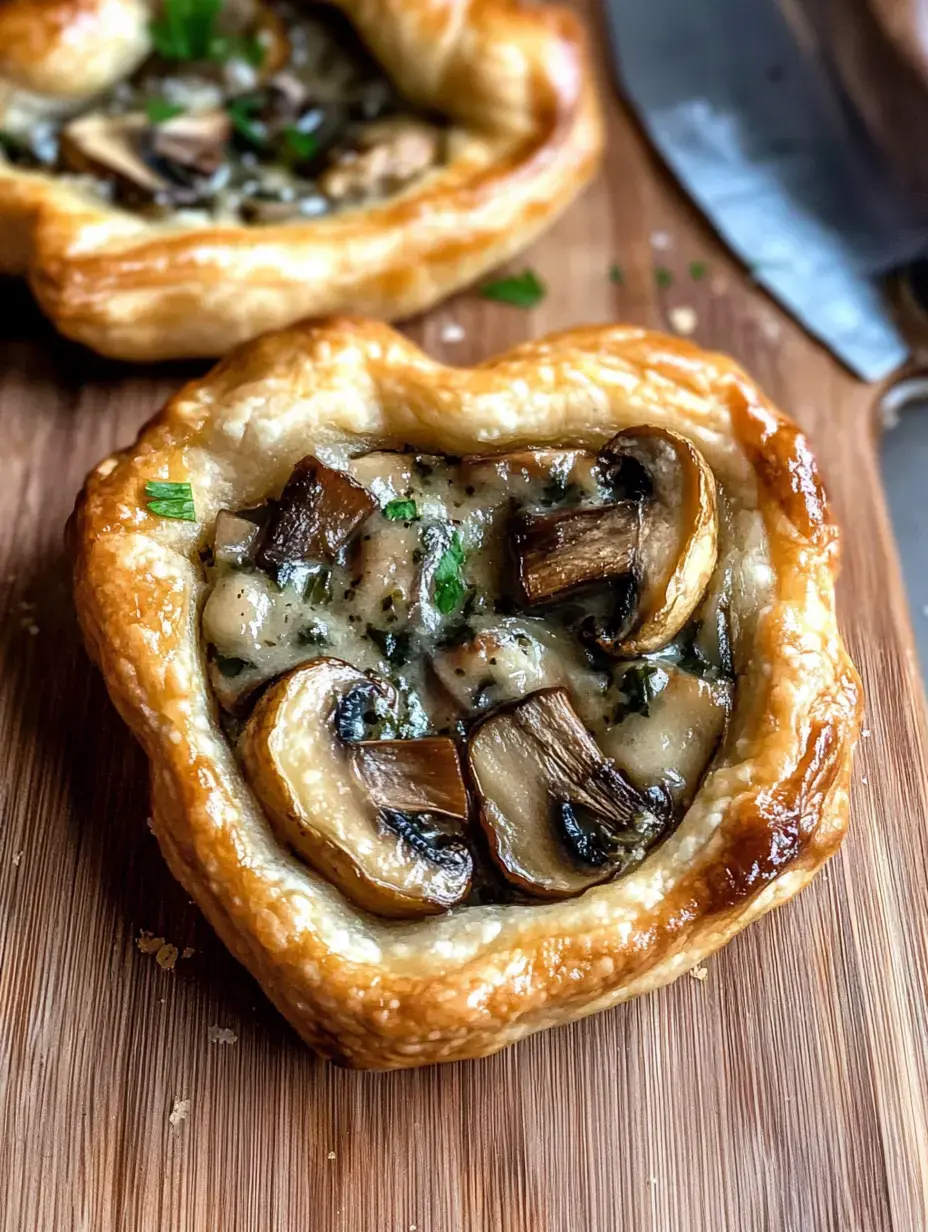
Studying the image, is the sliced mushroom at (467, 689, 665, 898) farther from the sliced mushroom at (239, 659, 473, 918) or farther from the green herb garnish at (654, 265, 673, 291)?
the green herb garnish at (654, 265, 673, 291)

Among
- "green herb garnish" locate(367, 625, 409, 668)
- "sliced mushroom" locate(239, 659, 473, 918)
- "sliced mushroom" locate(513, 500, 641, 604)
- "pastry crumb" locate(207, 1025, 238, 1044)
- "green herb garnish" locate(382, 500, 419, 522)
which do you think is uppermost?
"sliced mushroom" locate(513, 500, 641, 604)

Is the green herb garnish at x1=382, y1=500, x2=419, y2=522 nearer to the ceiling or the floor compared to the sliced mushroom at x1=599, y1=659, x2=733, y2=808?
nearer to the ceiling

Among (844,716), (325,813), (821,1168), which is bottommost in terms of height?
(821,1168)

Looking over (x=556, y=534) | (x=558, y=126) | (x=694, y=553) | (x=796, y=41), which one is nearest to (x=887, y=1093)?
(x=694, y=553)

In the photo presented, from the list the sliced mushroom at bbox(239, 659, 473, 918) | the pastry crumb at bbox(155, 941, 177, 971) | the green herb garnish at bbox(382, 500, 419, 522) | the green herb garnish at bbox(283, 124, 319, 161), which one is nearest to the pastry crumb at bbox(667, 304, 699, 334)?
the green herb garnish at bbox(283, 124, 319, 161)

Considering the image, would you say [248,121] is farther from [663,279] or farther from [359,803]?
[359,803]

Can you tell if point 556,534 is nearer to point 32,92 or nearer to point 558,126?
point 558,126

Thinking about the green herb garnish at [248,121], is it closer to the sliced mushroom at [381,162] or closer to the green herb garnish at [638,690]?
the sliced mushroom at [381,162]

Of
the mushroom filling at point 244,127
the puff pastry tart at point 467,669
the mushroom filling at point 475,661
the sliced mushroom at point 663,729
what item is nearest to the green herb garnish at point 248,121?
the mushroom filling at point 244,127
